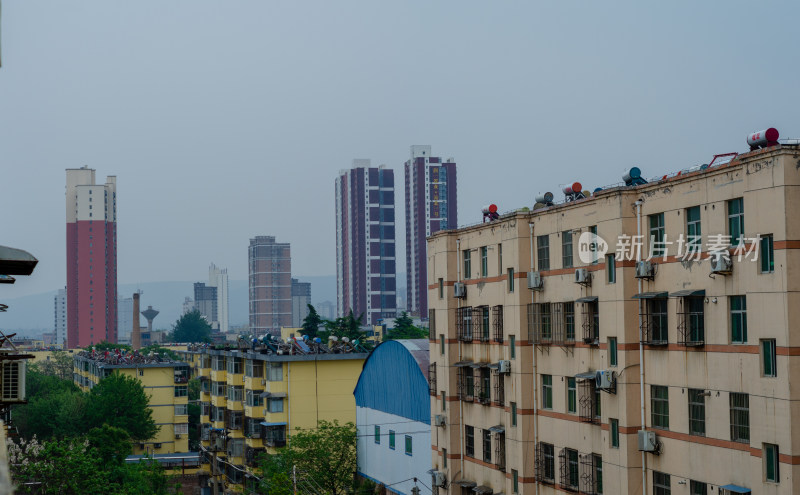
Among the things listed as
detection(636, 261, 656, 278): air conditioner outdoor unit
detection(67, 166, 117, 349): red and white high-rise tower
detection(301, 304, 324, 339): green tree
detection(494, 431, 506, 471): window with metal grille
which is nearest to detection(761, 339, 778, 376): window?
detection(636, 261, 656, 278): air conditioner outdoor unit

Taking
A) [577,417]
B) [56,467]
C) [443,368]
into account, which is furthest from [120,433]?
[577,417]

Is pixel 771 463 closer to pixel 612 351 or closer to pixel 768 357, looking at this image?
pixel 768 357

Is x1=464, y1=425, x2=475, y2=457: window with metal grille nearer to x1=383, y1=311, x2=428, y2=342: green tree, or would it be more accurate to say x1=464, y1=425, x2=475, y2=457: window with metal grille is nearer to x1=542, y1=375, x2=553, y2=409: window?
x1=542, y1=375, x2=553, y2=409: window

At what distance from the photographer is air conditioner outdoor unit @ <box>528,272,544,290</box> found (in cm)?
2941

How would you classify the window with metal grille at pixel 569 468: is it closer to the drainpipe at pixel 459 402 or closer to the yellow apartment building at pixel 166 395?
the drainpipe at pixel 459 402

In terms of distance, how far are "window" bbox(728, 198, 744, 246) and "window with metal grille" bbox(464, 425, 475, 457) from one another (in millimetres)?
15371

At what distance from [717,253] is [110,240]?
16895 cm

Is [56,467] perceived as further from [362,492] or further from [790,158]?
[790,158]

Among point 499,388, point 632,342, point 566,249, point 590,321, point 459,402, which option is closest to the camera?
point 632,342

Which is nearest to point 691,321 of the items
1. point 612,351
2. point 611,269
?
point 612,351

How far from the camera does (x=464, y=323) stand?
115 ft

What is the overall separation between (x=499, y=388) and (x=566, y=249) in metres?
6.25

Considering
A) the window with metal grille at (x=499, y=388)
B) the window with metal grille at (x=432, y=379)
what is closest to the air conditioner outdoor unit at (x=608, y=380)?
the window with metal grille at (x=499, y=388)

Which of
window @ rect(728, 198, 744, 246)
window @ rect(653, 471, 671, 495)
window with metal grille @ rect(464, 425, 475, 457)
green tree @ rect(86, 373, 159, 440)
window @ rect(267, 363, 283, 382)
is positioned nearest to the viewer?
window @ rect(728, 198, 744, 246)
